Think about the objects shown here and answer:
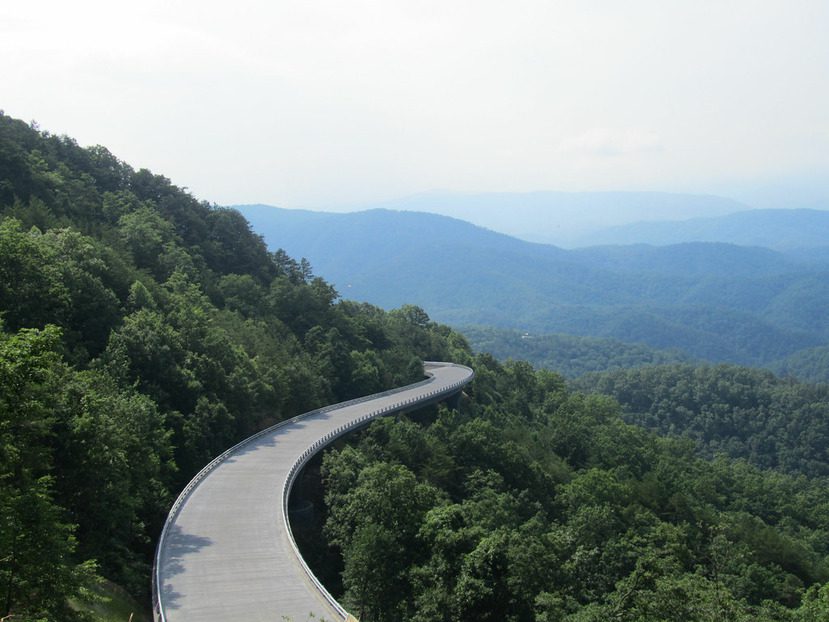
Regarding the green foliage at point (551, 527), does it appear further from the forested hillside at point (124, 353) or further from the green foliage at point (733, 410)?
the green foliage at point (733, 410)

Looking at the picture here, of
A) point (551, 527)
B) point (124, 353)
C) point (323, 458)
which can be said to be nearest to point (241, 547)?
point (323, 458)

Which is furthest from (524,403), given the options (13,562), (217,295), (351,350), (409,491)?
(13,562)

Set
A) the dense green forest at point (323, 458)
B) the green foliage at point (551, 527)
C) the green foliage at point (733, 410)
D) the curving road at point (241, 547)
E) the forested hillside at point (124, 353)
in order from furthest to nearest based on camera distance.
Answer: the green foliage at point (733, 410), the green foliage at point (551, 527), the dense green forest at point (323, 458), the curving road at point (241, 547), the forested hillside at point (124, 353)

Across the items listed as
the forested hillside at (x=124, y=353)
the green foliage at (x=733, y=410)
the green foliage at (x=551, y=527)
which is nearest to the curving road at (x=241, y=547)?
the forested hillside at (x=124, y=353)

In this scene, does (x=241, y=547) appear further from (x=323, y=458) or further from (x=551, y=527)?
(x=551, y=527)

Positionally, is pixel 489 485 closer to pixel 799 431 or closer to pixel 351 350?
pixel 351 350

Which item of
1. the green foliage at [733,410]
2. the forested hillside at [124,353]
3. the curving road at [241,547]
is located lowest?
the green foliage at [733,410]
